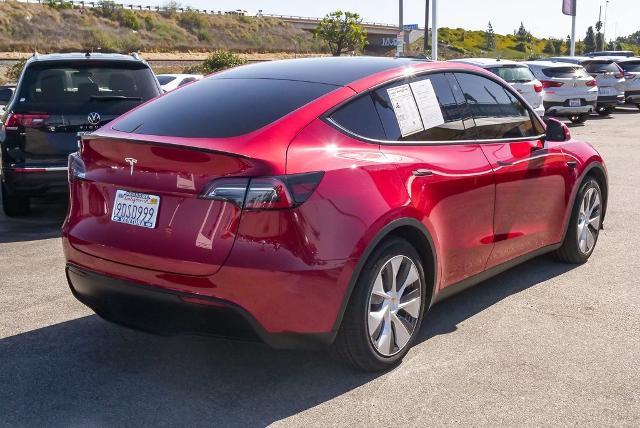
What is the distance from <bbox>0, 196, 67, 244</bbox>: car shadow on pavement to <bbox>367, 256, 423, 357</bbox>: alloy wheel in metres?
4.30

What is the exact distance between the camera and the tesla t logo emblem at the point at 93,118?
7578 mm

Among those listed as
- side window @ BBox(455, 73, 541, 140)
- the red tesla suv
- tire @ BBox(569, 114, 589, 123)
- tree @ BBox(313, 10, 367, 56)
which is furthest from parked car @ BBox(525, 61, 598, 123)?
tree @ BBox(313, 10, 367, 56)

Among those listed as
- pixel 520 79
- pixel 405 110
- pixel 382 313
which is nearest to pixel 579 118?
pixel 520 79

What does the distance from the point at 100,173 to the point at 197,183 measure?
2.24ft

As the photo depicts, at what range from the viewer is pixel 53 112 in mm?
7523

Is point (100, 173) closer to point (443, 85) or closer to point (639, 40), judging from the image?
point (443, 85)

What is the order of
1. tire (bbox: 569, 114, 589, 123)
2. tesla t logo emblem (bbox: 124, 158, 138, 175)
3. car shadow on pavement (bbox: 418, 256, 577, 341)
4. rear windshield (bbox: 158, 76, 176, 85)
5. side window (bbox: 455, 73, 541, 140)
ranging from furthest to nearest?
tire (bbox: 569, 114, 589, 123) < rear windshield (bbox: 158, 76, 176, 85) < side window (bbox: 455, 73, 541, 140) < car shadow on pavement (bbox: 418, 256, 577, 341) < tesla t logo emblem (bbox: 124, 158, 138, 175)

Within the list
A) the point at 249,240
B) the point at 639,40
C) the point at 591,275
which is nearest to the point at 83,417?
the point at 249,240

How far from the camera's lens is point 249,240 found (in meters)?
3.50

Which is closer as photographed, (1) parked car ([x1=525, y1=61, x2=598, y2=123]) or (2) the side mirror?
(2) the side mirror

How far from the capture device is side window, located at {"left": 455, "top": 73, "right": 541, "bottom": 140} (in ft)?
16.2

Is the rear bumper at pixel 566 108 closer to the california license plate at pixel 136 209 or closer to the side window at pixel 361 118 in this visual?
the side window at pixel 361 118

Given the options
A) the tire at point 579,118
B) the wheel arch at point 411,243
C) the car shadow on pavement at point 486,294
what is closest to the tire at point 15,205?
the car shadow on pavement at point 486,294

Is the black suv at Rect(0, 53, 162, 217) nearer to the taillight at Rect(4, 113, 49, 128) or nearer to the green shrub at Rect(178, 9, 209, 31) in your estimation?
the taillight at Rect(4, 113, 49, 128)
